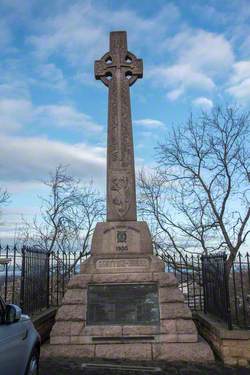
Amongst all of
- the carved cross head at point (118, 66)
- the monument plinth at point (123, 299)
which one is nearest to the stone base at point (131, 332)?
the monument plinth at point (123, 299)

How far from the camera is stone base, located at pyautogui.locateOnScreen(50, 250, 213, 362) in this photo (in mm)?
6543

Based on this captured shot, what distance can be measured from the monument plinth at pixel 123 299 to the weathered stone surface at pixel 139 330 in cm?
1

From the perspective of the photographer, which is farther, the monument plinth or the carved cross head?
the carved cross head

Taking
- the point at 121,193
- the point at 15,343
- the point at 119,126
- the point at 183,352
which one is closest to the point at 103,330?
the point at 183,352

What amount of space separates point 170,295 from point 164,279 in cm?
32

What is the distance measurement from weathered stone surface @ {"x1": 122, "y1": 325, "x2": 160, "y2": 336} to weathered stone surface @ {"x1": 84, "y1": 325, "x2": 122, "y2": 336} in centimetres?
11

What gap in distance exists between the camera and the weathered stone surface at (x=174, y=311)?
22.4ft

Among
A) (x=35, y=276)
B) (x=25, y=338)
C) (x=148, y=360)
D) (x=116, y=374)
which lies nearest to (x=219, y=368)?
(x=148, y=360)

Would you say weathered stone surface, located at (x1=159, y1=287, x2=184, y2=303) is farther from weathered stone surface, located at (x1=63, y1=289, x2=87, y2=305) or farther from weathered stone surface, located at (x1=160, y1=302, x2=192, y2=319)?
weathered stone surface, located at (x1=63, y1=289, x2=87, y2=305)

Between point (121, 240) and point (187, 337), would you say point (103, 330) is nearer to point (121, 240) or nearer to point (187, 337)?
point (187, 337)

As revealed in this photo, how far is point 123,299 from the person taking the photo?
7.03m

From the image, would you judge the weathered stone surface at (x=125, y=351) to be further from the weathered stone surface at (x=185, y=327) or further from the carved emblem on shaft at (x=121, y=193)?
the carved emblem on shaft at (x=121, y=193)

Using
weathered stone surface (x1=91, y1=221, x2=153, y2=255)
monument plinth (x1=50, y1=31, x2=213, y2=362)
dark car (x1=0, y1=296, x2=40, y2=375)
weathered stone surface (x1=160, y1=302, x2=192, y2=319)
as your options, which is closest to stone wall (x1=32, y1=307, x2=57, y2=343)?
monument plinth (x1=50, y1=31, x2=213, y2=362)

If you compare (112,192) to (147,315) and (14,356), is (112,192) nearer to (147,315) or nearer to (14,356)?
(147,315)
